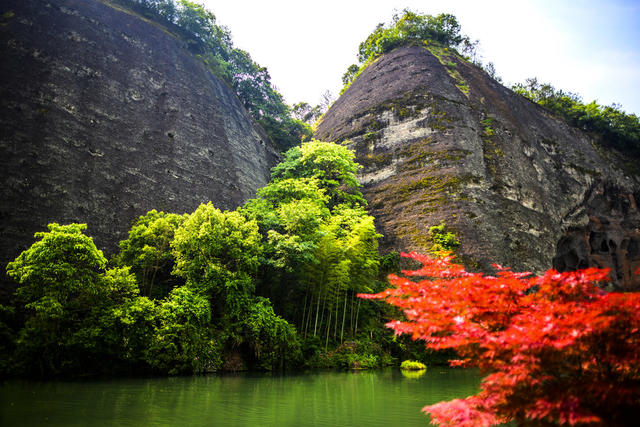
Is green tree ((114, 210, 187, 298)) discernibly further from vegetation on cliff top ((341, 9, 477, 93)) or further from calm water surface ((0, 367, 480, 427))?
vegetation on cliff top ((341, 9, 477, 93))

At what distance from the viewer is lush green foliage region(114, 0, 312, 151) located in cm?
2319

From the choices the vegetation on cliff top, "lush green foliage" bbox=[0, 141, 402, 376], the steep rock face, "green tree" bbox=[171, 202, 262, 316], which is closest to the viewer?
"lush green foliage" bbox=[0, 141, 402, 376]

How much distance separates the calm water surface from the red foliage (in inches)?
71.3

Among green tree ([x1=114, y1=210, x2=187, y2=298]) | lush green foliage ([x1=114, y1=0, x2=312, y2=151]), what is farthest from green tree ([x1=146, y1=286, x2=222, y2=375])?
lush green foliage ([x1=114, y1=0, x2=312, y2=151])

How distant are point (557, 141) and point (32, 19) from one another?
33.2m

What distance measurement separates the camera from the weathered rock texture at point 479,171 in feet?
59.8

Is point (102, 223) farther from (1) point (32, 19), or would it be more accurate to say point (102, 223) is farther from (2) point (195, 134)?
(1) point (32, 19)

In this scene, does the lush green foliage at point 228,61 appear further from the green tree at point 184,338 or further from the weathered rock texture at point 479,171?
the green tree at point 184,338

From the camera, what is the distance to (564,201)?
2402 centimetres

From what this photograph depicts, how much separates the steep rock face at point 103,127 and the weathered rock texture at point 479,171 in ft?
28.3

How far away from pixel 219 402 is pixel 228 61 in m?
27.9

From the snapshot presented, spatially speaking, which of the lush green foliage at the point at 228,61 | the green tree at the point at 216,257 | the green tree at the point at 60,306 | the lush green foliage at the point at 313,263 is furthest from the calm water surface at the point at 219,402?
the lush green foliage at the point at 228,61

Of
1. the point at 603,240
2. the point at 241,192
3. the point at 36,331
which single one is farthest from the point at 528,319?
the point at 603,240

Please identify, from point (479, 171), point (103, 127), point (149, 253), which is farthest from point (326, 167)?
point (103, 127)
